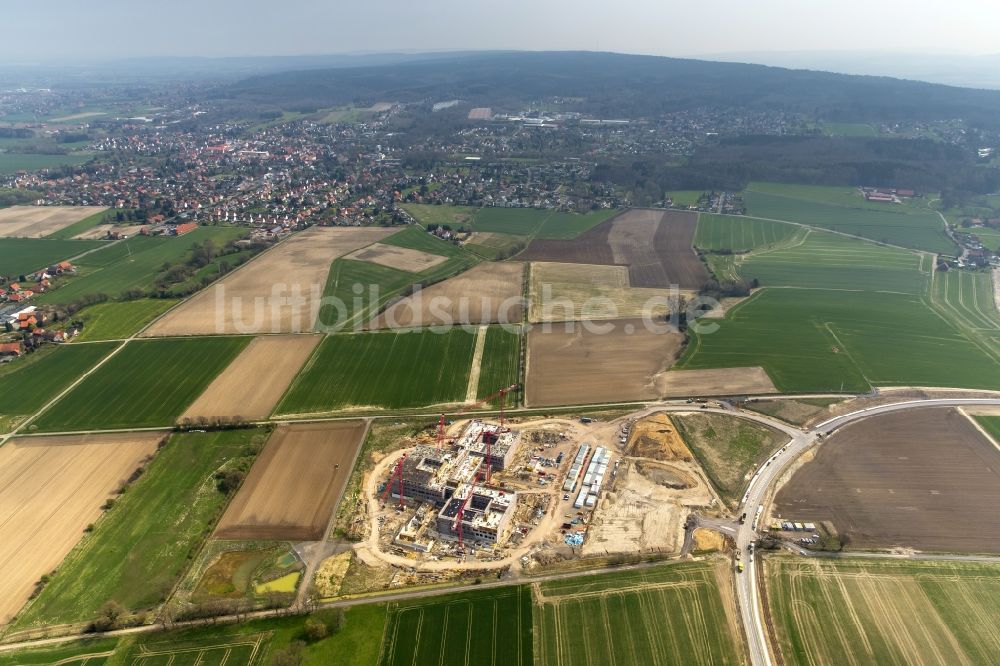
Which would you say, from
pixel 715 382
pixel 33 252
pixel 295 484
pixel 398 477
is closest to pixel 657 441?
pixel 715 382

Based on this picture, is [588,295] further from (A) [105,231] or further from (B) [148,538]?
(A) [105,231]

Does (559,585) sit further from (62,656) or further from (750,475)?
(62,656)

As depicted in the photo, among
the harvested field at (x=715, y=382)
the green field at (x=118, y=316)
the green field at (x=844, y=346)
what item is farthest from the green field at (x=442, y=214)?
the harvested field at (x=715, y=382)

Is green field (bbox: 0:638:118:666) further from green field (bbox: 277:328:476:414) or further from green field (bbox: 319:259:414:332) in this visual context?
green field (bbox: 319:259:414:332)

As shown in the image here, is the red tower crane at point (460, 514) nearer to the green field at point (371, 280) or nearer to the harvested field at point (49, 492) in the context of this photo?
the harvested field at point (49, 492)

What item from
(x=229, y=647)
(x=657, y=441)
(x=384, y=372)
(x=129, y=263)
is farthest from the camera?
(x=129, y=263)

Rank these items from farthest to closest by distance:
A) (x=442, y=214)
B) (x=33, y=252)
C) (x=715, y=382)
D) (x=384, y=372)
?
(x=442, y=214)
(x=33, y=252)
(x=384, y=372)
(x=715, y=382)
